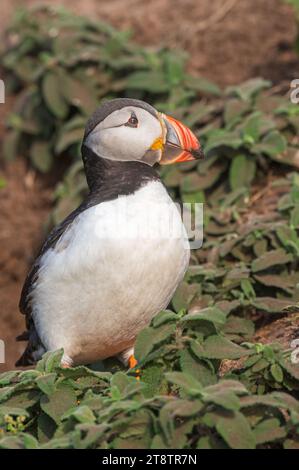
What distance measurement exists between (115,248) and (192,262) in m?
1.68

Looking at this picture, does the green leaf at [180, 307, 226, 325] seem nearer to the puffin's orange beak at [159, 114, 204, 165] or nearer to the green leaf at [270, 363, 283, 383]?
the green leaf at [270, 363, 283, 383]

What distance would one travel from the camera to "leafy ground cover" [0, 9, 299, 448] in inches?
143

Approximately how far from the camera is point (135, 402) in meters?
3.63

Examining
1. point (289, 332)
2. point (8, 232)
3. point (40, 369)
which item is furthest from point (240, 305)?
point (8, 232)

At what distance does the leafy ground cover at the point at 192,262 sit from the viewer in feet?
11.9

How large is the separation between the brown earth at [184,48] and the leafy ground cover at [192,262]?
1.15ft

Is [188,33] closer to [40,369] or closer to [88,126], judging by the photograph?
[88,126]

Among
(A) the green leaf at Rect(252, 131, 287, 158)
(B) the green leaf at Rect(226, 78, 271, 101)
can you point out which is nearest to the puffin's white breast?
(A) the green leaf at Rect(252, 131, 287, 158)

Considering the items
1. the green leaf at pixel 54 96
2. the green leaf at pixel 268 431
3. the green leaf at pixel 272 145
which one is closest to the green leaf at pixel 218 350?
the green leaf at pixel 268 431

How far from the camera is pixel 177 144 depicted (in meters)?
4.69

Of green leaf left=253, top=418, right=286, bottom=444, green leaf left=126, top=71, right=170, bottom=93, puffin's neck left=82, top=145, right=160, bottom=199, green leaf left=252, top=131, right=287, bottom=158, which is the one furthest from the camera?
green leaf left=126, top=71, right=170, bottom=93

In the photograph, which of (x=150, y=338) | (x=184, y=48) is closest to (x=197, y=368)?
(x=150, y=338)

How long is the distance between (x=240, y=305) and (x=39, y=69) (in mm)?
3927

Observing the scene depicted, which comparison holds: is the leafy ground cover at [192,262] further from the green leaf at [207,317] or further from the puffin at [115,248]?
the puffin at [115,248]
